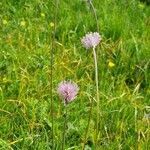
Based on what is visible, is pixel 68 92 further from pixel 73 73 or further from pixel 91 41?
pixel 73 73

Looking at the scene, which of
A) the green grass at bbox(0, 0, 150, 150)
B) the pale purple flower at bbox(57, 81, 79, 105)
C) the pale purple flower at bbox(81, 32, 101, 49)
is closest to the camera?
the pale purple flower at bbox(57, 81, 79, 105)

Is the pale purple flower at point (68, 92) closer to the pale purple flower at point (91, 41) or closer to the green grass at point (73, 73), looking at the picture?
the pale purple flower at point (91, 41)

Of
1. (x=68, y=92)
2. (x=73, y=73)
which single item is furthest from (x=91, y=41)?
(x=73, y=73)

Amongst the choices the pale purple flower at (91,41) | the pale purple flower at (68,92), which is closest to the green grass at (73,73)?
the pale purple flower at (91,41)

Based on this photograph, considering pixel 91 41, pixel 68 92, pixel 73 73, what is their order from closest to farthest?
pixel 68 92
pixel 91 41
pixel 73 73

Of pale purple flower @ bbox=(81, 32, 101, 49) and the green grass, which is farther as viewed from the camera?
the green grass

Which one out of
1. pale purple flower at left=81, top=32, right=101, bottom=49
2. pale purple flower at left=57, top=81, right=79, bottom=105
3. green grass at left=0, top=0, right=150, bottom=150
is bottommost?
green grass at left=0, top=0, right=150, bottom=150

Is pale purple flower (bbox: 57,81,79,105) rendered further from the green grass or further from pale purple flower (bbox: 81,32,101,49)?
the green grass

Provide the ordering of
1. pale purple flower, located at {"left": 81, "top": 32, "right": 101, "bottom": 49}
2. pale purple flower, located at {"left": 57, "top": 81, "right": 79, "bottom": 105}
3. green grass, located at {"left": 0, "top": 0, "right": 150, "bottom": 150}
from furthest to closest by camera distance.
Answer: green grass, located at {"left": 0, "top": 0, "right": 150, "bottom": 150} → pale purple flower, located at {"left": 81, "top": 32, "right": 101, "bottom": 49} → pale purple flower, located at {"left": 57, "top": 81, "right": 79, "bottom": 105}

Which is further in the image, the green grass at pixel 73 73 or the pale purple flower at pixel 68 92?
the green grass at pixel 73 73

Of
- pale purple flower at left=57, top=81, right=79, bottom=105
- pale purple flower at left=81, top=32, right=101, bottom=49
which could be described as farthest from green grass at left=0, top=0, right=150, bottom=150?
pale purple flower at left=57, top=81, right=79, bottom=105
